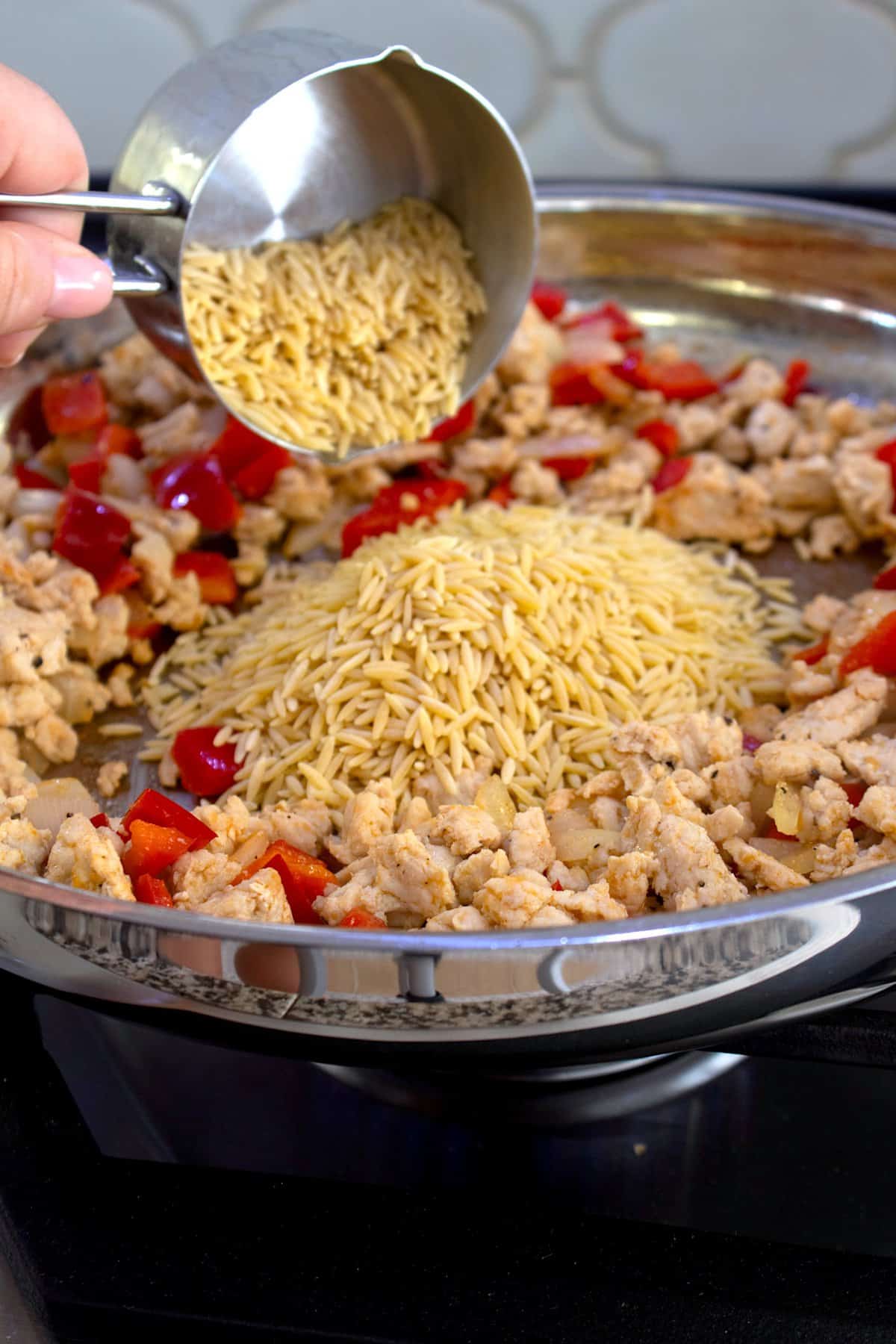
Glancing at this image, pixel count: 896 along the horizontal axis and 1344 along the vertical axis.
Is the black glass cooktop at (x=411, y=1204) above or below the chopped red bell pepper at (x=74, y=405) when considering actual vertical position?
below

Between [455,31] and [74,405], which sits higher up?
[455,31]

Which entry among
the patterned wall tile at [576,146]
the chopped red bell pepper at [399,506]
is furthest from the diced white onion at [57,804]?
the patterned wall tile at [576,146]

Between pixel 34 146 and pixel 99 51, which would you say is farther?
pixel 99 51

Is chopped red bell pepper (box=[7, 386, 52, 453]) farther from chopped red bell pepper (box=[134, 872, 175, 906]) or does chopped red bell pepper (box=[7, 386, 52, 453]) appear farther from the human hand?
chopped red bell pepper (box=[134, 872, 175, 906])

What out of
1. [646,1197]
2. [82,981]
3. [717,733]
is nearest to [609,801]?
[717,733]

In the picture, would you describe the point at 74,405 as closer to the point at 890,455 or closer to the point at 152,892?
the point at 152,892

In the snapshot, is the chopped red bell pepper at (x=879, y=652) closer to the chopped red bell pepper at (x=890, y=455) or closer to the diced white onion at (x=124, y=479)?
the chopped red bell pepper at (x=890, y=455)

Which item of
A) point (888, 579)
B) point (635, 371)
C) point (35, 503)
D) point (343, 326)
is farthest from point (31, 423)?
point (888, 579)
